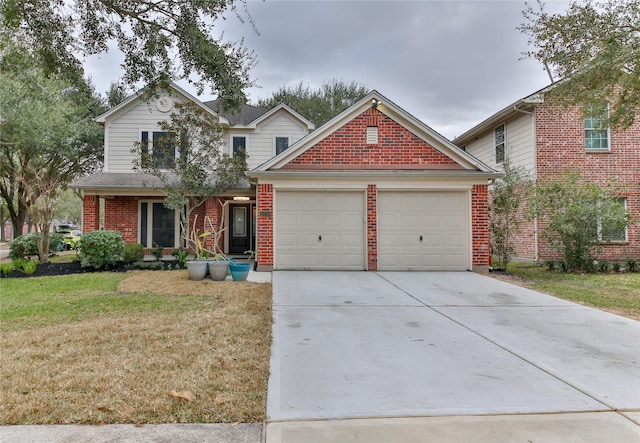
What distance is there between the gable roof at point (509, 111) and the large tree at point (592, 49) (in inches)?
115

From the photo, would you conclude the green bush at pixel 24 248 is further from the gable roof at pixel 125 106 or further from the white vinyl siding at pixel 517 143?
the white vinyl siding at pixel 517 143

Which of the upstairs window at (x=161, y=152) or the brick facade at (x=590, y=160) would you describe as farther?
the brick facade at (x=590, y=160)

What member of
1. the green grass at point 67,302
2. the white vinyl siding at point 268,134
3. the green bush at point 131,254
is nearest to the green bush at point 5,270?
the green grass at point 67,302

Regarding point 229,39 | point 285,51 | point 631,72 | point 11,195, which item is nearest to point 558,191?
point 631,72

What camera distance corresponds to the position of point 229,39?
7.25 meters

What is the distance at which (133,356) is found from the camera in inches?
166

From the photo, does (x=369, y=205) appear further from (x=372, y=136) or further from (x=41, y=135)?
(x=41, y=135)

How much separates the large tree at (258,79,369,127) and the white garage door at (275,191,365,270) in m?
18.7

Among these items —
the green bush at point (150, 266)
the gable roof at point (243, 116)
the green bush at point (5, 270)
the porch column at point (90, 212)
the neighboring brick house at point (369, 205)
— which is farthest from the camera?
the gable roof at point (243, 116)

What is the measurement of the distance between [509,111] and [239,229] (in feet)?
37.0

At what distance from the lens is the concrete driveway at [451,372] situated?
285cm

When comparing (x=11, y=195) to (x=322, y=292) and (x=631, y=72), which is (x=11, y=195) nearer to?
(x=322, y=292)

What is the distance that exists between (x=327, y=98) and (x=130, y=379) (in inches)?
1133

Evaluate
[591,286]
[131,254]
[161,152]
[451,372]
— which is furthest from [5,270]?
[591,286]
